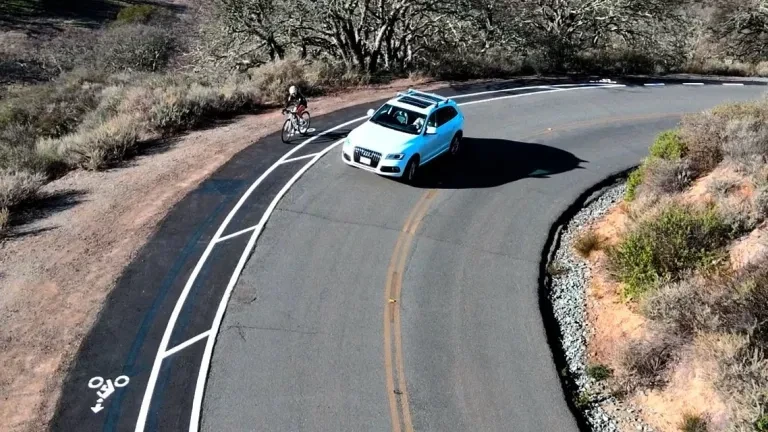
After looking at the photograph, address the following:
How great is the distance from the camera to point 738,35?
132ft

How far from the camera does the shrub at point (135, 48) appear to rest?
3991cm

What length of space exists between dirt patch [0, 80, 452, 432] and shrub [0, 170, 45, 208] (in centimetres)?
51

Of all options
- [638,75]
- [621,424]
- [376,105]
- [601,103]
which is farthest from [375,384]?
[638,75]

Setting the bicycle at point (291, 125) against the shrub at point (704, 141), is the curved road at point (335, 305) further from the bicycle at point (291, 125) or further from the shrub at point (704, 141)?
the shrub at point (704, 141)

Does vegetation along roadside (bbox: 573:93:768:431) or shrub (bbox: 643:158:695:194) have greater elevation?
shrub (bbox: 643:158:695:194)

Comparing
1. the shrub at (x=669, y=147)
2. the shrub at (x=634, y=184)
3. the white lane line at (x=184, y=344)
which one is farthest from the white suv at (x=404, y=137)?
the white lane line at (x=184, y=344)

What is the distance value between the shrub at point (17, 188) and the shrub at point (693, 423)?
14.5 meters

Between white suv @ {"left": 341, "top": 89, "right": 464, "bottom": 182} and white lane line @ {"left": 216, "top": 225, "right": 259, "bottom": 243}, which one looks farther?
white suv @ {"left": 341, "top": 89, "right": 464, "bottom": 182}

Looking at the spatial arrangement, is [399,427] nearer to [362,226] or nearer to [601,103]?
[362,226]

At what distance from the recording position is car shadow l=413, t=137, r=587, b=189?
57.8 feet

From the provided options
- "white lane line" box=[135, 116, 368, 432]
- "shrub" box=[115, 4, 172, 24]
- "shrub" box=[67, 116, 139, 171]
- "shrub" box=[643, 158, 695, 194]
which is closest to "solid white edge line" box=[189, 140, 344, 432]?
"white lane line" box=[135, 116, 368, 432]

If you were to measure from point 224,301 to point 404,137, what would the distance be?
22.7 feet

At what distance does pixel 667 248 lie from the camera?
12.4 metres

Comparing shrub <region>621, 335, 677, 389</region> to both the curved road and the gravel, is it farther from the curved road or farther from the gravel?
the curved road
